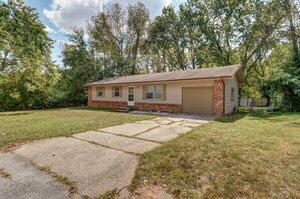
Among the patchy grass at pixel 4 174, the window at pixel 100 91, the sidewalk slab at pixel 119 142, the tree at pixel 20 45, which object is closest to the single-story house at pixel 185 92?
the window at pixel 100 91

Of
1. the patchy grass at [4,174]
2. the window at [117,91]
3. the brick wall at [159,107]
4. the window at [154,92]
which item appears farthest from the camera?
the window at [117,91]

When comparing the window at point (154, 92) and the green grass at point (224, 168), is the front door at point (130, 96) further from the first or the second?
the green grass at point (224, 168)

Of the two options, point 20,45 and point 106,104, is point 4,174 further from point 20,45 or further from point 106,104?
point 106,104

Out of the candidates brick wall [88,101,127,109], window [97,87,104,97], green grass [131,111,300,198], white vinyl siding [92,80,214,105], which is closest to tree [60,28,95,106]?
brick wall [88,101,127,109]

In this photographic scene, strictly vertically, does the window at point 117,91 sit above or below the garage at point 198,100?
above

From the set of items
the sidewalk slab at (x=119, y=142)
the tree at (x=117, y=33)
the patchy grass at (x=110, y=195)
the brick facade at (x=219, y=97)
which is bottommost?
the patchy grass at (x=110, y=195)

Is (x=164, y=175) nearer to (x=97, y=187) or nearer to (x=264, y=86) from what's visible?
(x=97, y=187)

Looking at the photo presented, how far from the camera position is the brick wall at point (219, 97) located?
1293 centimetres

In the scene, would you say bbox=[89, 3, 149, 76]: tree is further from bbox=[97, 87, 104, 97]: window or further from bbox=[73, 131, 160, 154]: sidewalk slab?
bbox=[73, 131, 160, 154]: sidewalk slab

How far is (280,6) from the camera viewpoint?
2122 centimetres

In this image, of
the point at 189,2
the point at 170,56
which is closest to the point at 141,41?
the point at 170,56

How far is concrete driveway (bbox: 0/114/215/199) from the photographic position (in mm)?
3666

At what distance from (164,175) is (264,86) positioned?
1637 centimetres

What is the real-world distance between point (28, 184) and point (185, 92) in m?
11.9
